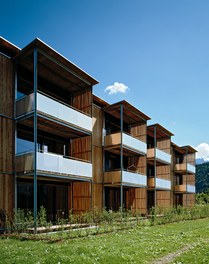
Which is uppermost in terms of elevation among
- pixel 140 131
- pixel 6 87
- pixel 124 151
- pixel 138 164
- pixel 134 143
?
pixel 6 87

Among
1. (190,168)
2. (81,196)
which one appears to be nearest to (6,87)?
(81,196)

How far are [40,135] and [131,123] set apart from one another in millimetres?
12962

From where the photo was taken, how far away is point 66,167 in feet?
66.4

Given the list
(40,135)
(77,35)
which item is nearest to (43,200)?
(40,135)

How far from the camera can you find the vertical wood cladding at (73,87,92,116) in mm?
23859

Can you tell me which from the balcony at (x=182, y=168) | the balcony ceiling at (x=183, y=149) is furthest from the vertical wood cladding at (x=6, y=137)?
the balcony at (x=182, y=168)

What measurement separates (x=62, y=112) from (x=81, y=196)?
7.35m

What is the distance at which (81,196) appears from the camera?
941 inches

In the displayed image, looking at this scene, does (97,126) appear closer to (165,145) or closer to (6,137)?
(6,137)

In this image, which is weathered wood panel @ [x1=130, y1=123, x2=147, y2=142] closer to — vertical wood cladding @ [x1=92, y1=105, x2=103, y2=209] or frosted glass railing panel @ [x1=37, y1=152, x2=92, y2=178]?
vertical wood cladding @ [x1=92, y1=105, x2=103, y2=209]

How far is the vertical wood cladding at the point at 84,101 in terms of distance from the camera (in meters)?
23.9

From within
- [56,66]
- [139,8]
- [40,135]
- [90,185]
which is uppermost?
[139,8]

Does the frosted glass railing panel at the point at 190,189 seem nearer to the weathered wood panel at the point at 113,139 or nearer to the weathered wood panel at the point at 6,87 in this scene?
the weathered wood panel at the point at 113,139

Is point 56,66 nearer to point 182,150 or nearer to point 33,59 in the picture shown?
point 33,59
